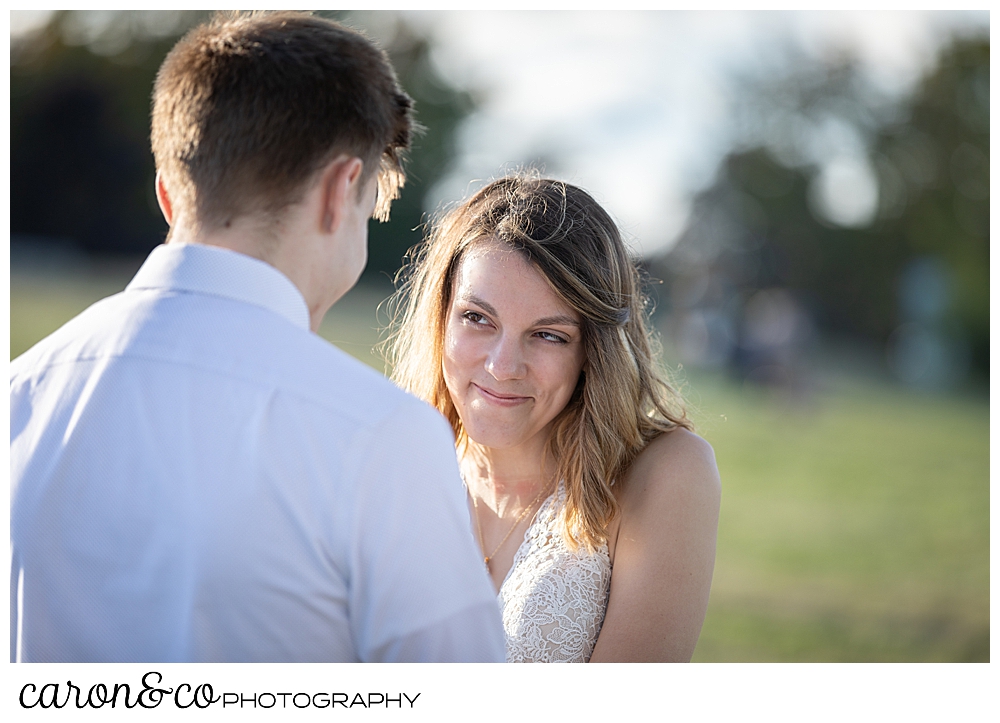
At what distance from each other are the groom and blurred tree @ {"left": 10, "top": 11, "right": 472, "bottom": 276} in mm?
30073

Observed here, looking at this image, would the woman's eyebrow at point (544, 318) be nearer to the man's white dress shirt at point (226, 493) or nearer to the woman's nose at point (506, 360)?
the woman's nose at point (506, 360)

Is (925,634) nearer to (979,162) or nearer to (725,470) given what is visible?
(725,470)

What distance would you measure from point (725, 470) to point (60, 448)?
11590 mm

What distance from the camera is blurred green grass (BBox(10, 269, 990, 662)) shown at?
6395 mm

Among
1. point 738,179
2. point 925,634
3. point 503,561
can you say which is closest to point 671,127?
point 738,179

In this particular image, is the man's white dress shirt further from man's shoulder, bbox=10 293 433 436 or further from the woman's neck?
the woman's neck

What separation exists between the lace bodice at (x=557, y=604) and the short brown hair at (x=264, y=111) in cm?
152

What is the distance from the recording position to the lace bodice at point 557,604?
2.49 metres

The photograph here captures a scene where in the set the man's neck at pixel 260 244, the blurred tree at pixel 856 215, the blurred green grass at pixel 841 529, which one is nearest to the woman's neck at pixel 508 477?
the blurred green grass at pixel 841 529

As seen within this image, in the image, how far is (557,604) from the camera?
252cm

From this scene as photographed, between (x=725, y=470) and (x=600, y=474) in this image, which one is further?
(x=725, y=470)

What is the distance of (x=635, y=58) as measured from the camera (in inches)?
1019

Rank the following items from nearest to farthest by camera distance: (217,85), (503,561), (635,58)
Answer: (217,85), (503,561), (635,58)

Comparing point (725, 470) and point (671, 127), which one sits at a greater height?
point (671, 127)
